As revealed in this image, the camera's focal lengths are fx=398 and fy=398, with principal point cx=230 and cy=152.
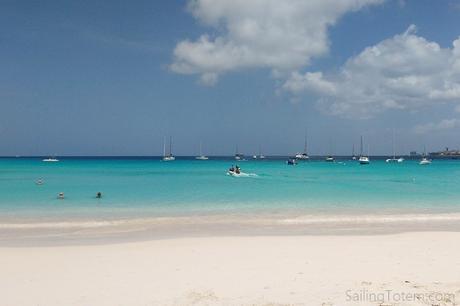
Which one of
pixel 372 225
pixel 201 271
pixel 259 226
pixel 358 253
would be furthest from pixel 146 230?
pixel 372 225

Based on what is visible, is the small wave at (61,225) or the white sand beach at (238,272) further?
the small wave at (61,225)

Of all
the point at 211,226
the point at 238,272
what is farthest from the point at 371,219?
the point at 238,272

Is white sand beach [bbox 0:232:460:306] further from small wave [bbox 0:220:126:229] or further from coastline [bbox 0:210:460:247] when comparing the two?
small wave [bbox 0:220:126:229]

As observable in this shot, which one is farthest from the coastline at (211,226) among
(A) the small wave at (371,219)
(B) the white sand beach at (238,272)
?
(B) the white sand beach at (238,272)

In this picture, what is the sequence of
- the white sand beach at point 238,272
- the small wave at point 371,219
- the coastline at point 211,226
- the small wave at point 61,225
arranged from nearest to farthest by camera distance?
1. the white sand beach at point 238,272
2. the coastline at point 211,226
3. the small wave at point 61,225
4. the small wave at point 371,219

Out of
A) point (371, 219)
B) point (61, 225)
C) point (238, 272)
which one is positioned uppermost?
point (238, 272)

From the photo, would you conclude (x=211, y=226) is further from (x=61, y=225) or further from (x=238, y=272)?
(x=238, y=272)

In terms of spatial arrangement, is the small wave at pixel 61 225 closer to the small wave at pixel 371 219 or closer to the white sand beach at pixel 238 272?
the white sand beach at pixel 238 272

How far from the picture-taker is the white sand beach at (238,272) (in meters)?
7.61

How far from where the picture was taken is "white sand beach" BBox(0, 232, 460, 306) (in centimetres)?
761

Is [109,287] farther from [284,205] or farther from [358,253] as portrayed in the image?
[284,205]

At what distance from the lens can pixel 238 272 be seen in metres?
9.43

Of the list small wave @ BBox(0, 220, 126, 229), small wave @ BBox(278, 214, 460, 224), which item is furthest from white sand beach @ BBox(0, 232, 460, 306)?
small wave @ BBox(278, 214, 460, 224)

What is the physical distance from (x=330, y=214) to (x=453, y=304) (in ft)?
48.6
